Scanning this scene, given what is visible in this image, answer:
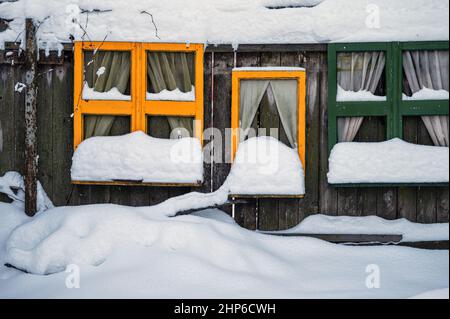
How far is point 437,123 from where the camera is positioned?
4.80 metres

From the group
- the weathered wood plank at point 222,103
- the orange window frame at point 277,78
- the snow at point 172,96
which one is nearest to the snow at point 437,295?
the orange window frame at point 277,78

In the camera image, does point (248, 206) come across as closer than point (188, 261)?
No

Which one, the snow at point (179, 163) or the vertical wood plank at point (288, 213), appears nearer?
the snow at point (179, 163)

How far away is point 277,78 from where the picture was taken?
490cm

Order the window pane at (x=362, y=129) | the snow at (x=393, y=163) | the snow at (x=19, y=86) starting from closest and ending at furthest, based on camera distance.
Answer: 1. the snow at (x=393, y=163)
2. the window pane at (x=362, y=129)
3. the snow at (x=19, y=86)

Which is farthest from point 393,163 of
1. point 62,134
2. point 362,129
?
point 62,134

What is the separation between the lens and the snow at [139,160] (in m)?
4.82

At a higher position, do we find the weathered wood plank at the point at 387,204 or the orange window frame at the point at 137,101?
the orange window frame at the point at 137,101

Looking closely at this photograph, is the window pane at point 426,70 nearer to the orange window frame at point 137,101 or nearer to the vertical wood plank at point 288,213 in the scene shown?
the vertical wood plank at point 288,213

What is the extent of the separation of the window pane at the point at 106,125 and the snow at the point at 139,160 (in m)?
0.17

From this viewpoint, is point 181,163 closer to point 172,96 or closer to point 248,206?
point 172,96

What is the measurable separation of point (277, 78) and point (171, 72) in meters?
1.22
